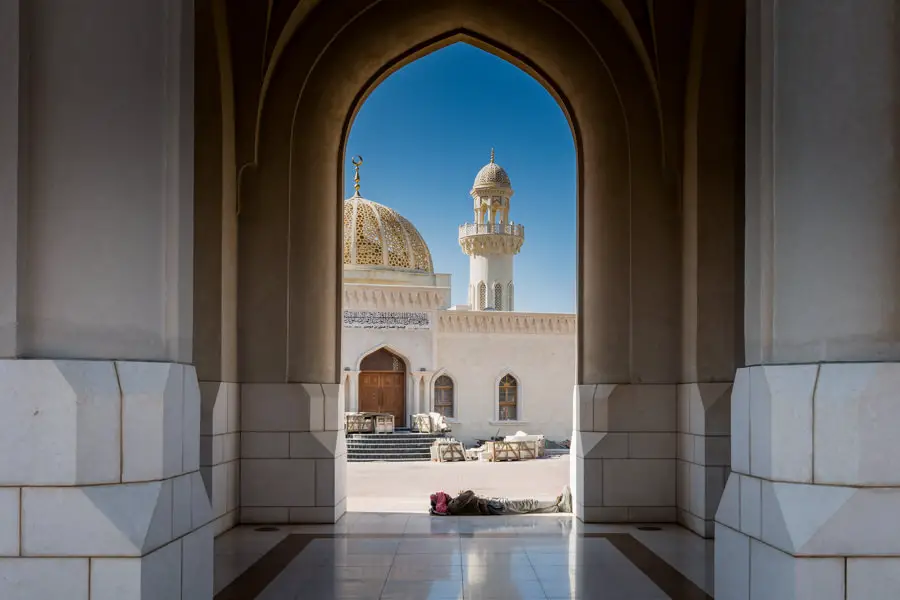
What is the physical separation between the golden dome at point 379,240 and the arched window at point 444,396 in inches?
134

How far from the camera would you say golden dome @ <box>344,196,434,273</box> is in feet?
79.6

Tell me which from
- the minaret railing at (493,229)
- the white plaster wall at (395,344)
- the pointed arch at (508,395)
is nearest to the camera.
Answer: the white plaster wall at (395,344)

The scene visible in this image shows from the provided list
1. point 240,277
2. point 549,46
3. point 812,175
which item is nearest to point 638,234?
point 549,46

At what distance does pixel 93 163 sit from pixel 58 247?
337 millimetres

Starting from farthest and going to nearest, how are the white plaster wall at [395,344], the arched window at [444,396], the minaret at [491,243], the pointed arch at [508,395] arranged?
the minaret at [491,243]
the pointed arch at [508,395]
the arched window at [444,396]
the white plaster wall at [395,344]

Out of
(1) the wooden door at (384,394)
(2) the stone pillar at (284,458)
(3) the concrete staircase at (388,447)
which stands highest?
(2) the stone pillar at (284,458)

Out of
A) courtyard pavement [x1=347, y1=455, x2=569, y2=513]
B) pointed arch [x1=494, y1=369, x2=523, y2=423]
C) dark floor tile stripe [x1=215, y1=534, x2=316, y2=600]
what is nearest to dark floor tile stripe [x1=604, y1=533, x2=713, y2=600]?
dark floor tile stripe [x1=215, y1=534, x2=316, y2=600]

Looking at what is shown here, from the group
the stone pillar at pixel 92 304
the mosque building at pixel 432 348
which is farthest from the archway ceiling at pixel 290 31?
the mosque building at pixel 432 348

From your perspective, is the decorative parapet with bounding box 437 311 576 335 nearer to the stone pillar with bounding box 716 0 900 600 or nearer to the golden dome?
the golden dome

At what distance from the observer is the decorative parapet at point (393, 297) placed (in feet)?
74.5

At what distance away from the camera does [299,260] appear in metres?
7.63

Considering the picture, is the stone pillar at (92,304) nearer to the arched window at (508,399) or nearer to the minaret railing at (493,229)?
the arched window at (508,399)

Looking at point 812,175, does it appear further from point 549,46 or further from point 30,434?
point 549,46

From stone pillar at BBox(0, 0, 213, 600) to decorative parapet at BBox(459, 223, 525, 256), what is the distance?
85.2 feet
